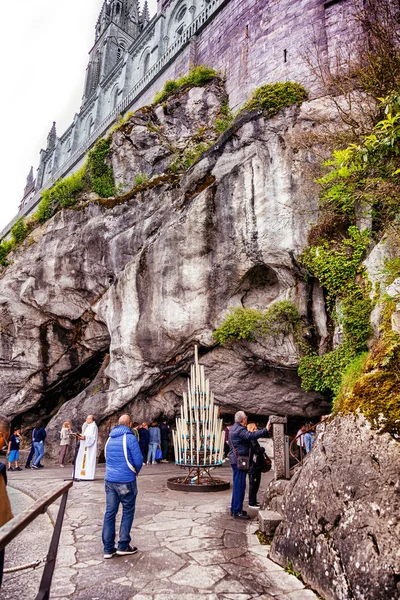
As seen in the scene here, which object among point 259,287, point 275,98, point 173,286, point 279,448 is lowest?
point 279,448

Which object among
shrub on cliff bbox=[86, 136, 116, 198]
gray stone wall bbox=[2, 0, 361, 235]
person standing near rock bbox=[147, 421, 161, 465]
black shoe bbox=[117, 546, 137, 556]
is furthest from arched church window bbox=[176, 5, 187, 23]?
black shoe bbox=[117, 546, 137, 556]

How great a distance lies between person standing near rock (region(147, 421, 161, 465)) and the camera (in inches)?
492

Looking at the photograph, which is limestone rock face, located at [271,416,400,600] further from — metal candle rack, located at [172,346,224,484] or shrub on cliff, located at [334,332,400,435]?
metal candle rack, located at [172,346,224,484]

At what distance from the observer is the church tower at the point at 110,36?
44.7 metres

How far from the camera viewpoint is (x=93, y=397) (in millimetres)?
13430

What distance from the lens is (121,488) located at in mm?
4227

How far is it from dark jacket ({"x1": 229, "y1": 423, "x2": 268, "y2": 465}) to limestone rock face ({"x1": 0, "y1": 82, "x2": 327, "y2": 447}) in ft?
16.5

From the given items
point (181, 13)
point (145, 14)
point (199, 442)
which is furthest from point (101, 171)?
point (145, 14)

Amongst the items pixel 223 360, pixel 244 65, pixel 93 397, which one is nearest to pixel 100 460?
pixel 93 397

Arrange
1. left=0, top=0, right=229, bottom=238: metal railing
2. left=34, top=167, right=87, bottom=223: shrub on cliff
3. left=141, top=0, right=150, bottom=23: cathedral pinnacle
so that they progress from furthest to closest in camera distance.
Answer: left=141, top=0, right=150, bottom=23: cathedral pinnacle → left=0, top=0, right=229, bottom=238: metal railing → left=34, top=167, right=87, bottom=223: shrub on cliff

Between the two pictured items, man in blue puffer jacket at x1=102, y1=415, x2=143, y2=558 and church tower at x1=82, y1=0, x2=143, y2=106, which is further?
church tower at x1=82, y1=0, x2=143, y2=106

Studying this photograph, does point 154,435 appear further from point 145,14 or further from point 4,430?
point 145,14

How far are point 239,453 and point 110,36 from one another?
176 feet

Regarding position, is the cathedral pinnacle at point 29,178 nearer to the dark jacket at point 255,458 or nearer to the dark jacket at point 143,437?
the dark jacket at point 143,437
